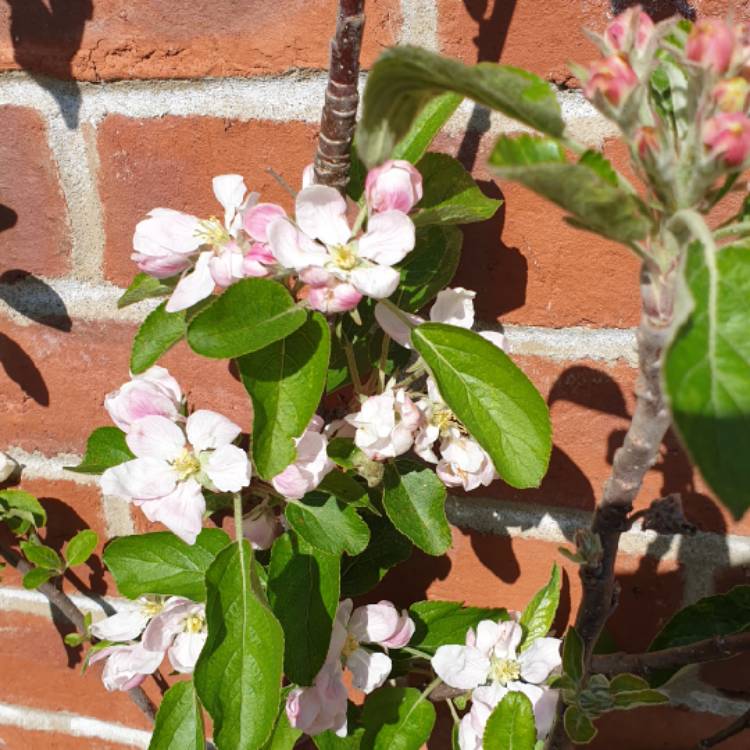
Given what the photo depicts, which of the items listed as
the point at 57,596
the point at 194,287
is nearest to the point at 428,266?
the point at 194,287

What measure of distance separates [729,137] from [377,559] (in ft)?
1.38

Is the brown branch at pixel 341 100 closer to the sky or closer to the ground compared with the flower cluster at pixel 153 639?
closer to the sky

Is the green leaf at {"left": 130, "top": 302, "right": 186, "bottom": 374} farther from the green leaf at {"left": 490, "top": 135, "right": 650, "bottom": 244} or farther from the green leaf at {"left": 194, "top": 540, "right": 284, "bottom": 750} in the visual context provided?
the green leaf at {"left": 490, "top": 135, "right": 650, "bottom": 244}

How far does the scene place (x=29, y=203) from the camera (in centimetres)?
60

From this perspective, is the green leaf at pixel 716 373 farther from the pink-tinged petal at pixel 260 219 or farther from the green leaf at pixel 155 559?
the green leaf at pixel 155 559

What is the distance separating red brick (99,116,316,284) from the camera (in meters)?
0.55

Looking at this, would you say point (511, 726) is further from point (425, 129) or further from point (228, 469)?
point (425, 129)

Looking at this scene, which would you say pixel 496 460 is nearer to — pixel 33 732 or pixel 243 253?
pixel 243 253

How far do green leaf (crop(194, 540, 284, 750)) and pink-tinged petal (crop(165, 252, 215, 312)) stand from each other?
0.14 m

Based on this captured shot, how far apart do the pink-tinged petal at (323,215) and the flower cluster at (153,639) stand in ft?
0.91

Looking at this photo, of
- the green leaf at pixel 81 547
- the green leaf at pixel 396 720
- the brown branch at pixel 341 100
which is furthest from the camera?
the green leaf at pixel 81 547

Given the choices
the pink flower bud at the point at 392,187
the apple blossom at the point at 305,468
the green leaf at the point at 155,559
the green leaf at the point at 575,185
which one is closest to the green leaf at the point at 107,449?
the green leaf at the point at 155,559

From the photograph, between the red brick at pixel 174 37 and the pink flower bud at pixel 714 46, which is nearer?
the pink flower bud at pixel 714 46

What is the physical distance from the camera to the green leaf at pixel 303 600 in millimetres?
499
